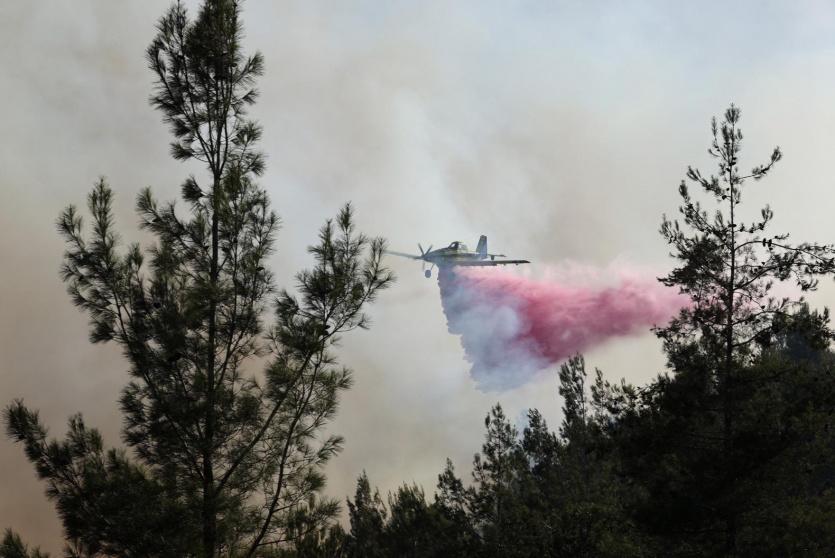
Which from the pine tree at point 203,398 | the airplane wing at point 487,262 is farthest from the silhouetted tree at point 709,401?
the airplane wing at point 487,262

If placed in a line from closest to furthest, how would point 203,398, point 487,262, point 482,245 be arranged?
point 203,398, point 487,262, point 482,245

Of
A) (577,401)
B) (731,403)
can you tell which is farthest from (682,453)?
(577,401)

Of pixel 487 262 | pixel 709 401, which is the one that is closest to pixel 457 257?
pixel 487 262

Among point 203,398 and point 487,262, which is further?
point 487,262

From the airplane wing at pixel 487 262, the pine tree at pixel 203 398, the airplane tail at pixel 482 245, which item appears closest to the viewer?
the pine tree at pixel 203 398

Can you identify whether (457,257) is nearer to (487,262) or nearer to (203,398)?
(487,262)

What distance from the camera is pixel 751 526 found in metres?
19.4

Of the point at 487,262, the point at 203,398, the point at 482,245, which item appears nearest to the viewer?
the point at 203,398

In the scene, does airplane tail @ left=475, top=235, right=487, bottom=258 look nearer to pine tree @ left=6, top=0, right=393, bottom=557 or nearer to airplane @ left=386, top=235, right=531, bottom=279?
airplane @ left=386, top=235, right=531, bottom=279

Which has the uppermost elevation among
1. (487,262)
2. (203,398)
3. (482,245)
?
(482,245)

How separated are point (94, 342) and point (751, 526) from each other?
14.6 meters

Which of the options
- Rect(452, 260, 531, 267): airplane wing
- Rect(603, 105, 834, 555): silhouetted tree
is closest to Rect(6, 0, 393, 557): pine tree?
Rect(603, 105, 834, 555): silhouetted tree

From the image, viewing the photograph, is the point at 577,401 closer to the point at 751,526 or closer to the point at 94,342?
the point at 751,526

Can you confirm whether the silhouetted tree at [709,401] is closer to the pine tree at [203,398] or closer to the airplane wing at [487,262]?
the pine tree at [203,398]
